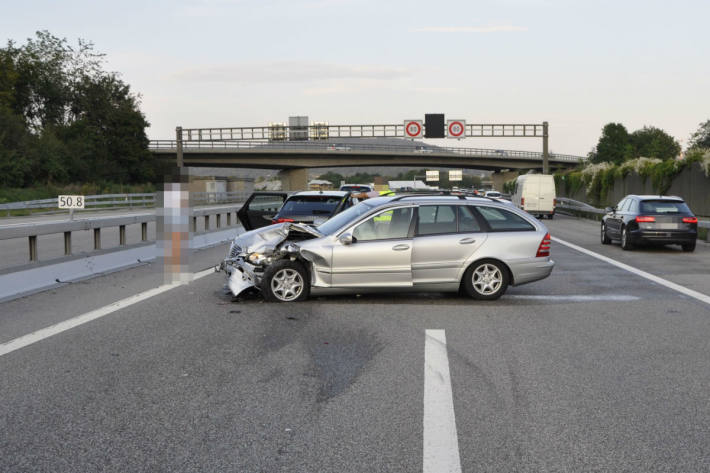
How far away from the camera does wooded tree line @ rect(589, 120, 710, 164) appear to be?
141 meters

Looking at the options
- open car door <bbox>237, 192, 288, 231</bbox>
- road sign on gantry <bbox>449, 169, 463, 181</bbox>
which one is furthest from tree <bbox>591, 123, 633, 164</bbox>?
open car door <bbox>237, 192, 288, 231</bbox>

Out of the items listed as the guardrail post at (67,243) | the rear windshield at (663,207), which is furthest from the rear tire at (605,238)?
the guardrail post at (67,243)

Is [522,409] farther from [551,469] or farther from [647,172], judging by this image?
[647,172]

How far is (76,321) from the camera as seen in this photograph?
30.4 feet

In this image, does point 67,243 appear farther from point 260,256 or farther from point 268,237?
point 260,256

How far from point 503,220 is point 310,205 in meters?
6.79

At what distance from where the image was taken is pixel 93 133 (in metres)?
88.2

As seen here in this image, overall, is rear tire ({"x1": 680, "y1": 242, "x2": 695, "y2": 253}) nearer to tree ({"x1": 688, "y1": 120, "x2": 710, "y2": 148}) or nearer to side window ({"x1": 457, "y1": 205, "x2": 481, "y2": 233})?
side window ({"x1": 457, "y1": 205, "x2": 481, "y2": 233})

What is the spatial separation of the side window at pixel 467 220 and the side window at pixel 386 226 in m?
0.77

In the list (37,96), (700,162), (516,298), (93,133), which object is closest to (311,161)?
(93,133)

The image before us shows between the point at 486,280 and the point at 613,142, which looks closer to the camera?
the point at 486,280

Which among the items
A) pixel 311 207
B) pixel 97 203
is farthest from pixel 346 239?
pixel 97 203

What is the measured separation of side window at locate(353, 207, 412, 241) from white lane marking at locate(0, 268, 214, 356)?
318cm

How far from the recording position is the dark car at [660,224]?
67.3 feet
